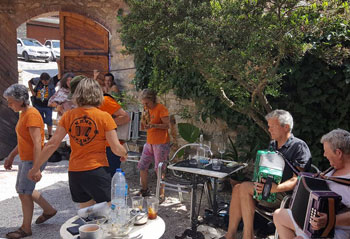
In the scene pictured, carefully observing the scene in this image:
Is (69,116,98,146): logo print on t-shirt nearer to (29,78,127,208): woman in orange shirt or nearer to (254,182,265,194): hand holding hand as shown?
(29,78,127,208): woman in orange shirt

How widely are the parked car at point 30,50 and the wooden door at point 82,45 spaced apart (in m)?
12.0

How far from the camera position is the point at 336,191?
2.40 meters

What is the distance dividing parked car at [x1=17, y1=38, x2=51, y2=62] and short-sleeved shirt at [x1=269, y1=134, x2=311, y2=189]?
18.3 m

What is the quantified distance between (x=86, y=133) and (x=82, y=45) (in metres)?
5.85

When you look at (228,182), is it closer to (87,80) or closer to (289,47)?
(289,47)

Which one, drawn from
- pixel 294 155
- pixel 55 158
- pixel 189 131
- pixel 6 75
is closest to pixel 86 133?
pixel 294 155

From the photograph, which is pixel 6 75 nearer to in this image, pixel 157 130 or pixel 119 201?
pixel 157 130

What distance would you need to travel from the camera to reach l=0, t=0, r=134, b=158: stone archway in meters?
7.29

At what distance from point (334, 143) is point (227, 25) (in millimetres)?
1469

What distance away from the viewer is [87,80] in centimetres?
277

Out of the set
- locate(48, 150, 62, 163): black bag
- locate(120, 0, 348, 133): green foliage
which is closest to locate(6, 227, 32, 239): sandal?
locate(120, 0, 348, 133): green foliage

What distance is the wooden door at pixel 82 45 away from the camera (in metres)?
7.83

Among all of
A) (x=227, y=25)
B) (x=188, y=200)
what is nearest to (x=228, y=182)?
(x=188, y=200)

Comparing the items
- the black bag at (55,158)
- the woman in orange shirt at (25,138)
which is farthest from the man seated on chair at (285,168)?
the black bag at (55,158)
